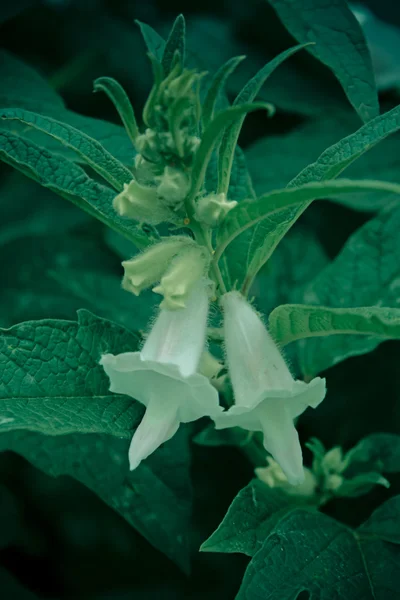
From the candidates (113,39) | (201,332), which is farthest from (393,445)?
(113,39)

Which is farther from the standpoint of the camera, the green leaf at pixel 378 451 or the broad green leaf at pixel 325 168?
the green leaf at pixel 378 451

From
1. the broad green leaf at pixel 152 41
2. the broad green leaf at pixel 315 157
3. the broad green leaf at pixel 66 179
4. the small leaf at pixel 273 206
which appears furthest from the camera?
the broad green leaf at pixel 315 157

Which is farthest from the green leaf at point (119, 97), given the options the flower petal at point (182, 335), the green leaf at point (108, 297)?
the green leaf at point (108, 297)

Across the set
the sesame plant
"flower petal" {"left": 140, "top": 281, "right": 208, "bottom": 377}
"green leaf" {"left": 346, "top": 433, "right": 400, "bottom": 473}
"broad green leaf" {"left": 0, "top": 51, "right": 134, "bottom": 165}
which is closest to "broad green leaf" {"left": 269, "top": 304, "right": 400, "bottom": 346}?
the sesame plant

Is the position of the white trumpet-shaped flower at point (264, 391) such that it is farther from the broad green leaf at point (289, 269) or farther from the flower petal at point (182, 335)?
the broad green leaf at point (289, 269)

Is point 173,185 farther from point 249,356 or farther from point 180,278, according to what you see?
point 249,356

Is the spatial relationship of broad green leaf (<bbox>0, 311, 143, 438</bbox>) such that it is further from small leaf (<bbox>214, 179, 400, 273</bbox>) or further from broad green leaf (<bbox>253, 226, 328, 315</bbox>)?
broad green leaf (<bbox>253, 226, 328, 315</bbox>)

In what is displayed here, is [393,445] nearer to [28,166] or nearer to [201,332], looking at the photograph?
[201,332]
